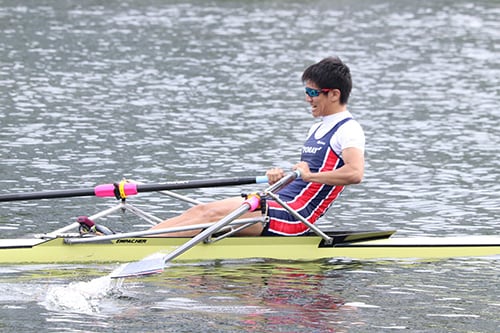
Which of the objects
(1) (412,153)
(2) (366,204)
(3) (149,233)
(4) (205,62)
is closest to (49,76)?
(4) (205,62)

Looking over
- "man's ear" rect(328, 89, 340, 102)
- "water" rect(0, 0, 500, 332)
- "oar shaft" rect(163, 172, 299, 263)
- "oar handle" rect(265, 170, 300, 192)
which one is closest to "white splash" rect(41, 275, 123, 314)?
"water" rect(0, 0, 500, 332)

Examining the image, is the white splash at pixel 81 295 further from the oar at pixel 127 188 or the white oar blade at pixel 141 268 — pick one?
the oar at pixel 127 188

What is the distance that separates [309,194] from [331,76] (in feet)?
3.62

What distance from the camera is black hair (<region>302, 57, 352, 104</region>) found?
11375mm

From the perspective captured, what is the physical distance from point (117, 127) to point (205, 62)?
9.44m

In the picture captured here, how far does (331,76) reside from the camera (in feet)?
37.3

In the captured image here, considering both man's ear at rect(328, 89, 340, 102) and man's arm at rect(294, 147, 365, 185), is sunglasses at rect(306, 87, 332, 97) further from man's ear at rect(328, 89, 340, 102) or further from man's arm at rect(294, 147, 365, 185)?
man's arm at rect(294, 147, 365, 185)

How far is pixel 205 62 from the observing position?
3009 centimetres

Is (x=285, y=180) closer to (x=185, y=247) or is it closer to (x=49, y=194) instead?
(x=185, y=247)

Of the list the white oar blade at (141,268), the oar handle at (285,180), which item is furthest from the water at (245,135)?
the oar handle at (285,180)

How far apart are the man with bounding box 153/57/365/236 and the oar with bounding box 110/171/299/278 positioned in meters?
0.12

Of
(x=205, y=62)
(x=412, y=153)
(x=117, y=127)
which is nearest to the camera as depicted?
(x=412, y=153)

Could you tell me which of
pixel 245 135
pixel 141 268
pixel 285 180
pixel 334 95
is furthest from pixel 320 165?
pixel 245 135

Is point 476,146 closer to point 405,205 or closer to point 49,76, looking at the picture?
point 405,205
